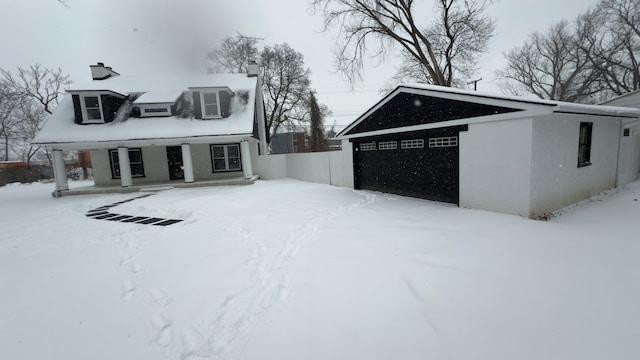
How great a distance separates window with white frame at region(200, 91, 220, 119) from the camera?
1446cm

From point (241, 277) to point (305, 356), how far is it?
70.2 inches

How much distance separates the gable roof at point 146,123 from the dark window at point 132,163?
63.7 inches

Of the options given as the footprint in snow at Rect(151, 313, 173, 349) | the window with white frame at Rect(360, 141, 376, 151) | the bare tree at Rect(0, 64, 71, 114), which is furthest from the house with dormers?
the bare tree at Rect(0, 64, 71, 114)

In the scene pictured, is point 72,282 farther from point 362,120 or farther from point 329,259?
point 362,120

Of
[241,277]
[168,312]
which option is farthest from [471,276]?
[168,312]

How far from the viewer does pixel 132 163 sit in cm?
1484

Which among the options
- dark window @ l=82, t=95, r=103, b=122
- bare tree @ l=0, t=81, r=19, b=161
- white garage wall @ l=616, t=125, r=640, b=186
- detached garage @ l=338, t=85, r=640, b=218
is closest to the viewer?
detached garage @ l=338, t=85, r=640, b=218

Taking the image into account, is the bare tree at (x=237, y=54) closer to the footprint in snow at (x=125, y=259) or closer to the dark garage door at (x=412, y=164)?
the dark garage door at (x=412, y=164)

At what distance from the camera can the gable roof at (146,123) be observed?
13.0m

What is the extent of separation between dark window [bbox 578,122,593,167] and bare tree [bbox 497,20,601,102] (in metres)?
23.7

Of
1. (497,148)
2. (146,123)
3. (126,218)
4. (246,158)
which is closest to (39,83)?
(146,123)

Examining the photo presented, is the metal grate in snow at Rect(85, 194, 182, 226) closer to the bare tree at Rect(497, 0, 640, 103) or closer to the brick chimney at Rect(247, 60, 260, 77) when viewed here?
the brick chimney at Rect(247, 60, 260, 77)

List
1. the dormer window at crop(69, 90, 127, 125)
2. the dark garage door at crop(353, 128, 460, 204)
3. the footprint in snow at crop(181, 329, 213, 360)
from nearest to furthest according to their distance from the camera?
1. the footprint in snow at crop(181, 329, 213, 360)
2. the dark garage door at crop(353, 128, 460, 204)
3. the dormer window at crop(69, 90, 127, 125)

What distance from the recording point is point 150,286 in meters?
3.66
